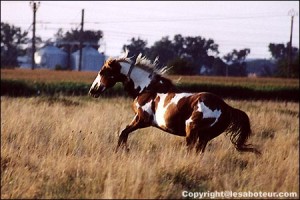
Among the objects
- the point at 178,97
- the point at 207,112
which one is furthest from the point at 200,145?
the point at 178,97

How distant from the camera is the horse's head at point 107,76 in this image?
7523 millimetres

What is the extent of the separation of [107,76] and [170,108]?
138cm

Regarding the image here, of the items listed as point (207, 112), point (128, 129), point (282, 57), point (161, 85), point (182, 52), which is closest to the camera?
point (207, 112)

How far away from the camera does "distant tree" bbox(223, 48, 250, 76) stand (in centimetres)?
6450

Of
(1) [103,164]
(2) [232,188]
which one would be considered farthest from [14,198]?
(2) [232,188]

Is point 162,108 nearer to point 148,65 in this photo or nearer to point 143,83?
point 143,83

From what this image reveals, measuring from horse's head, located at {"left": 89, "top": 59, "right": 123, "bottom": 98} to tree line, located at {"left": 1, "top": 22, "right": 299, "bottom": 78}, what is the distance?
31.2 meters

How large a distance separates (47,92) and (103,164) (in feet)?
72.7

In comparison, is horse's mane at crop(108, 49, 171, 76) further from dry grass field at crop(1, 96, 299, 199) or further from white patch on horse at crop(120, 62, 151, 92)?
dry grass field at crop(1, 96, 299, 199)

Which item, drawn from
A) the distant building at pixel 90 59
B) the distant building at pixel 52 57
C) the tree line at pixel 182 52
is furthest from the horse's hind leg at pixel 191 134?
the distant building at pixel 52 57

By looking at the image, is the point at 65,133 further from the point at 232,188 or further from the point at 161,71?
the point at 232,188

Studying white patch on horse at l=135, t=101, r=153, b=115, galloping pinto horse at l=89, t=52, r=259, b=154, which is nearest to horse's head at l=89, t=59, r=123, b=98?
galloping pinto horse at l=89, t=52, r=259, b=154

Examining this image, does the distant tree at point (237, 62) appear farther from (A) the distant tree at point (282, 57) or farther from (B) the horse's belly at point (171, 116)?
(B) the horse's belly at point (171, 116)

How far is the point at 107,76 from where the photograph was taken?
24.9ft
